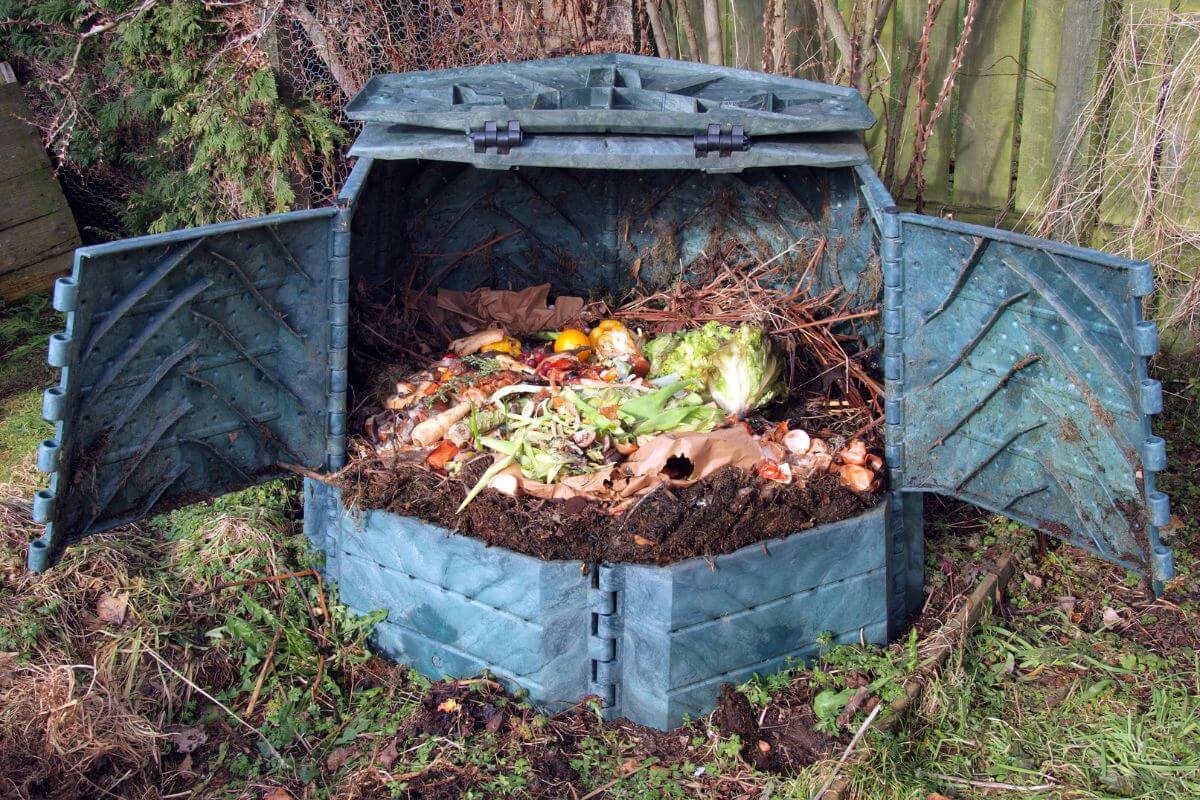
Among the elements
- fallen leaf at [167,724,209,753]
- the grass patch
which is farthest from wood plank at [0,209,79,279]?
fallen leaf at [167,724,209,753]

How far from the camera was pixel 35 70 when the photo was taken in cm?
700

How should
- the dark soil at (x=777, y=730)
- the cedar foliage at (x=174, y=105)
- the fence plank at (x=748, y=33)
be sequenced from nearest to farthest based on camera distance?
the dark soil at (x=777, y=730) → the cedar foliage at (x=174, y=105) → the fence plank at (x=748, y=33)

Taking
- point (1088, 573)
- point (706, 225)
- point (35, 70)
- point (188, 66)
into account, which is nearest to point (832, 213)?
point (706, 225)

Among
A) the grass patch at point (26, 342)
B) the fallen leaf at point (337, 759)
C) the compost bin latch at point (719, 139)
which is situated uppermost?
the compost bin latch at point (719, 139)

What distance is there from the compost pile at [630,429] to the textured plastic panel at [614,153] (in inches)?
27.5

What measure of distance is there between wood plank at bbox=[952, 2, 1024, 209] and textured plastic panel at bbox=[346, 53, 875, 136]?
1.37 meters

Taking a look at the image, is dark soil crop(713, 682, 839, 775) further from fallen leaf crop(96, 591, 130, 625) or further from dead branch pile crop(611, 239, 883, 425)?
fallen leaf crop(96, 591, 130, 625)

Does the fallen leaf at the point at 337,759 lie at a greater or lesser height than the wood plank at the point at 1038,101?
lesser

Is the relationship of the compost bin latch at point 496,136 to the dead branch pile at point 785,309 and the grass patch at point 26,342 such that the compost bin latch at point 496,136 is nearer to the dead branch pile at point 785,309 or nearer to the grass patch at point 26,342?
the dead branch pile at point 785,309

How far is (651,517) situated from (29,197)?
5230 millimetres

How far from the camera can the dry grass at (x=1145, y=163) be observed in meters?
4.90

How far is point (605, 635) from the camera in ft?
12.6

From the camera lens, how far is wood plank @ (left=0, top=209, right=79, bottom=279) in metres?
6.93

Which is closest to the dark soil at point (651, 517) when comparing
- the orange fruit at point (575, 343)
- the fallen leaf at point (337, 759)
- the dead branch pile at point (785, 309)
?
the dead branch pile at point (785, 309)
